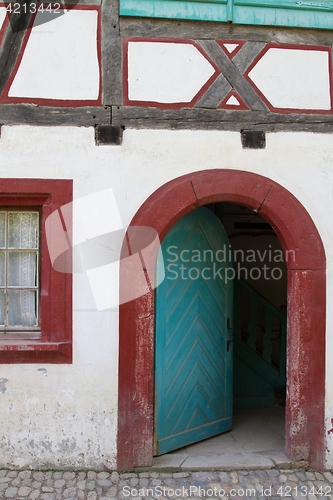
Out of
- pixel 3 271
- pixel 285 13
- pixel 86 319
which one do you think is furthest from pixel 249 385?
pixel 285 13

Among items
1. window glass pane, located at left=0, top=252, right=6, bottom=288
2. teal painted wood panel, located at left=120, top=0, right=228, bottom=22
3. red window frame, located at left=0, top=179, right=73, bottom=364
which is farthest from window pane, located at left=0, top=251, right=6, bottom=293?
teal painted wood panel, located at left=120, top=0, right=228, bottom=22

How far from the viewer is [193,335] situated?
380 centimetres

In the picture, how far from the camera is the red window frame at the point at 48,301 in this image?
10.6 ft

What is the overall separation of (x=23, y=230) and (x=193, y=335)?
187 cm

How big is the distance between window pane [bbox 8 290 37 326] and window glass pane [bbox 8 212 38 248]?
427 mm

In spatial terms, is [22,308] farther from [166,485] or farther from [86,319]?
[166,485]

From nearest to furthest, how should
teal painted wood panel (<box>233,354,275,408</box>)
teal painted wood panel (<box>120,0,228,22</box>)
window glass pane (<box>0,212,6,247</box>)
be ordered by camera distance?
teal painted wood panel (<box>120,0,228,22</box>) < window glass pane (<box>0,212,6,247</box>) < teal painted wood panel (<box>233,354,275,408</box>)

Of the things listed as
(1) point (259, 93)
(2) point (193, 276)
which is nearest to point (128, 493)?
(2) point (193, 276)

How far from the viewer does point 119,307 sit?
3.28 metres

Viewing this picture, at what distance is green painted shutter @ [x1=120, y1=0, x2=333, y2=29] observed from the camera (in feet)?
10.9

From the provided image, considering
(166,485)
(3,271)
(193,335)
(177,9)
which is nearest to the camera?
(166,485)

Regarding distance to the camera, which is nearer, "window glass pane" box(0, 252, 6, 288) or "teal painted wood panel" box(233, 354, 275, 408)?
"window glass pane" box(0, 252, 6, 288)

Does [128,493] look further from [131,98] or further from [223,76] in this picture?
[223,76]

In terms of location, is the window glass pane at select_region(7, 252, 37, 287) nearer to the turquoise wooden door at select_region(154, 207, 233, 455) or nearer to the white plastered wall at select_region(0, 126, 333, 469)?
the white plastered wall at select_region(0, 126, 333, 469)
